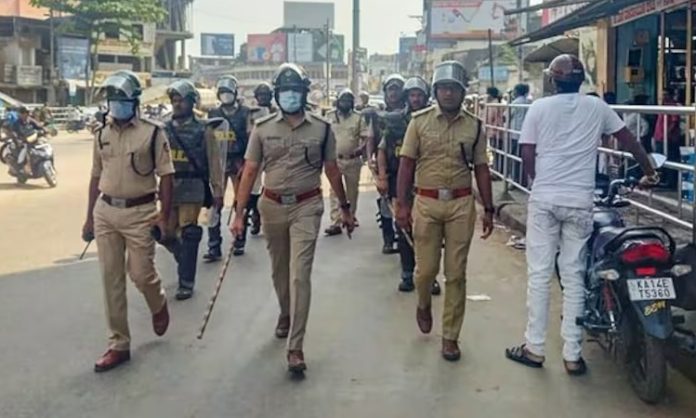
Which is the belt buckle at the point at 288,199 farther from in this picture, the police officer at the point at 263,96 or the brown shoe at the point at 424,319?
the police officer at the point at 263,96

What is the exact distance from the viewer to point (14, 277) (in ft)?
26.0

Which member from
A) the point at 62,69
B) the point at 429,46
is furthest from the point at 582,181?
the point at 429,46

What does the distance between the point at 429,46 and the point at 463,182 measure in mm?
57830

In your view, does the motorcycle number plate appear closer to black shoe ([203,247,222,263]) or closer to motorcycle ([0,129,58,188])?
black shoe ([203,247,222,263])

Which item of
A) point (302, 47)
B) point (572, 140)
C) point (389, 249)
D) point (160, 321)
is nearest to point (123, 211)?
point (160, 321)

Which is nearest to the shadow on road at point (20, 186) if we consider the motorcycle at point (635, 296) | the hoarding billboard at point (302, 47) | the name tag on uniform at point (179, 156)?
the name tag on uniform at point (179, 156)

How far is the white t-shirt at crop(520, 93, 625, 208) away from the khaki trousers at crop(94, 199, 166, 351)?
237 cm

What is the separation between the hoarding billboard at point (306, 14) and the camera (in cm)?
9719

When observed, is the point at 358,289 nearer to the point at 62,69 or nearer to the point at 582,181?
the point at 582,181

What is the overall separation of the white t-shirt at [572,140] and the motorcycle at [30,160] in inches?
519

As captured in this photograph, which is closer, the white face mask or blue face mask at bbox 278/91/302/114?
blue face mask at bbox 278/91/302/114

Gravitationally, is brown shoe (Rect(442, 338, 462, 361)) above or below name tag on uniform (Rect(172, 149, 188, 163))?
below

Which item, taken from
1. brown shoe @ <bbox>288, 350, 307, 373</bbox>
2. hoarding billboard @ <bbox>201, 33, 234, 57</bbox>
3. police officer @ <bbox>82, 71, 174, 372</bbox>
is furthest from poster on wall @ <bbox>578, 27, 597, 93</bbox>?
hoarding billboard @ <bbox>201, 33, 234, 57</bbox>

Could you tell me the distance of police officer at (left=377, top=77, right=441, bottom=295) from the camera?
23.0ft
